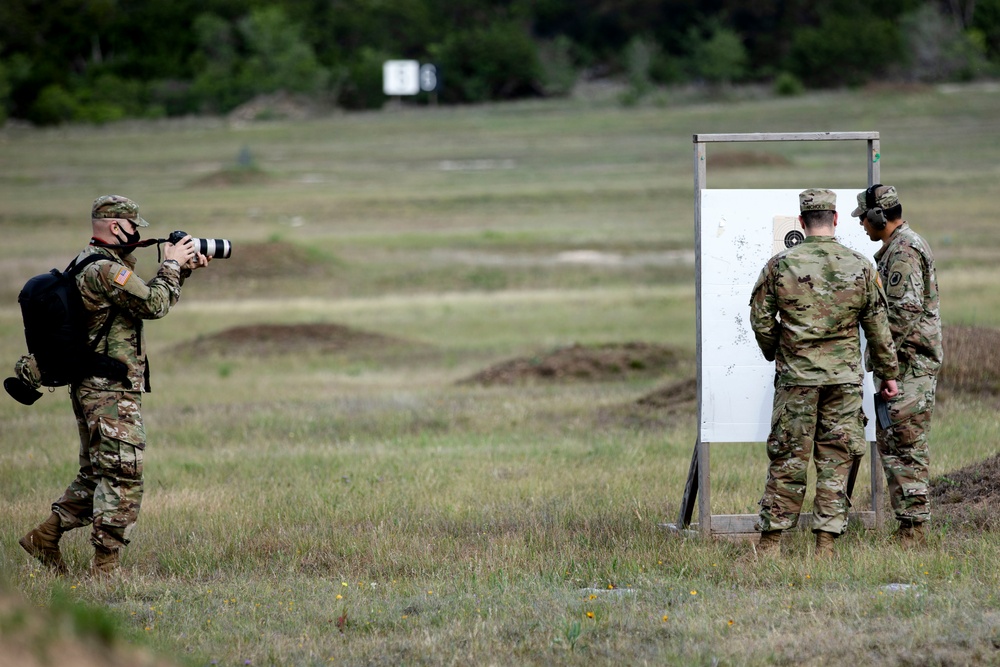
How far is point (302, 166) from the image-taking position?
2616 inches

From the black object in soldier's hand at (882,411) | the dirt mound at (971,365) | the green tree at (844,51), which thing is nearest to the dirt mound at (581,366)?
the dirt mound at (971,365)

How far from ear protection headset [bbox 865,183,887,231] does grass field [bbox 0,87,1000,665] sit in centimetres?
196

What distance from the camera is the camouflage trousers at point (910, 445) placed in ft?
25.0

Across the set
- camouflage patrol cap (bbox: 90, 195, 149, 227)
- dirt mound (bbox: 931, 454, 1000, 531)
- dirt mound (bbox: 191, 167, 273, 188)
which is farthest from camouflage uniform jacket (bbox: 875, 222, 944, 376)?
dirt mound (bbox: 191, 167, 273, 188)

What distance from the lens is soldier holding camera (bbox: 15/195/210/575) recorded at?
7.14 meters

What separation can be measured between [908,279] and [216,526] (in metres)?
4.89

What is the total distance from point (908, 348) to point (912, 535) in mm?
1143

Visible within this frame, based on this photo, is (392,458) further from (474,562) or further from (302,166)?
(302,166)

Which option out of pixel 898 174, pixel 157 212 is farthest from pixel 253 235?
pixel 898 174

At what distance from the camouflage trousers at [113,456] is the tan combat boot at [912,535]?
455 centimetres

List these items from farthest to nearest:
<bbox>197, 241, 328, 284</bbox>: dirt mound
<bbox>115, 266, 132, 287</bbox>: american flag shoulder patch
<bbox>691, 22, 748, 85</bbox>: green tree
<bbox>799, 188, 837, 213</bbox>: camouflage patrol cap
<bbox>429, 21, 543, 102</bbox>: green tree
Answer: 1. <bbox>429, 21, 543, 102</bbox>: green tree
2. <bbox>691, 22, 748, 85</bbox>: green tree
3. <bbox>197, 241, 328, 284</bbox>: dirt mound
4. <bbox>799, 188, 837, 213</bbox>: camouflage patrol cap
5. <bbox>115, 266, 132, 287</bbox>: american flag shoulder patch

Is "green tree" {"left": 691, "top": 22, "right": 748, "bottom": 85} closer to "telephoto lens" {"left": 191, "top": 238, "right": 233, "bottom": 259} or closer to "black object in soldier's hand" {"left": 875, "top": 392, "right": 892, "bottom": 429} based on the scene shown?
"black object in soldier's hand" {"left": 875, "top": 392, "right": 892, "bottom": 429}

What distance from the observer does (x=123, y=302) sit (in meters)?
7.16

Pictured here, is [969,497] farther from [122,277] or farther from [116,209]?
[116,209]
